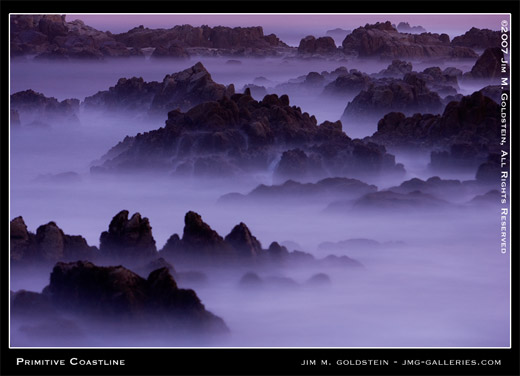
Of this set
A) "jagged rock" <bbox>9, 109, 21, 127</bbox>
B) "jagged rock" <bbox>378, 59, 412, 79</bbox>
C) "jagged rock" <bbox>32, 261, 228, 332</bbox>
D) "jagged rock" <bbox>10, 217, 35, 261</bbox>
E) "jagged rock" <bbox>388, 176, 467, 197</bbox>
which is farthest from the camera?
"jagged rock" <bbox>378, 59, 412, 79</bbox>

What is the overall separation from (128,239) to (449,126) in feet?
26.7

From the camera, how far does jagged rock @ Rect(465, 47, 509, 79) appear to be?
77.0 feet

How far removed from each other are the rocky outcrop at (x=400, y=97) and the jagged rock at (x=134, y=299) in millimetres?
7877

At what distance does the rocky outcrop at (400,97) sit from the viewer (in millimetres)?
24281

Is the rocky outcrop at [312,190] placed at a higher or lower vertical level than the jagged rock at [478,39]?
lower

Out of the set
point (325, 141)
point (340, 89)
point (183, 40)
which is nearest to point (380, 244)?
point (325, 141)

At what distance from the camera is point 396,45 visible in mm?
25016

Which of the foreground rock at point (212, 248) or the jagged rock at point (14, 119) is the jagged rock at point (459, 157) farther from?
the jagged rock at point (14, 119)

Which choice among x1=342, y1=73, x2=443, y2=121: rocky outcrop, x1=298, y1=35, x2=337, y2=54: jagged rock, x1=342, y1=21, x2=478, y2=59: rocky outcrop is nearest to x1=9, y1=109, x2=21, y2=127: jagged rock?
x1=298, y1=35, x2=337, y2=54: jagged rock

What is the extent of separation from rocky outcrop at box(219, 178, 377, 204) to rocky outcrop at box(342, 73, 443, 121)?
9.78ft

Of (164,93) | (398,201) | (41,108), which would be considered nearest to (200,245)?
(398,201)

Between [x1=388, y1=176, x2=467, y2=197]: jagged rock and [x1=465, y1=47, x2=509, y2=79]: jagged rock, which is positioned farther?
[x1=465, y1=47, x2=509, y2=79]: jagged rock

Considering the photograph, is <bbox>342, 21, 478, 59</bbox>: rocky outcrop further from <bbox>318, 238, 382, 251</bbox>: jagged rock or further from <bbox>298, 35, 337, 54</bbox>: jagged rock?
<bbox>318, 238, 382, 251</bbox>: jagged rock

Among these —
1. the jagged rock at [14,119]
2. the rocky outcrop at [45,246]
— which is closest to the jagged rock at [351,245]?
the rocky outcrop at [45,246]
